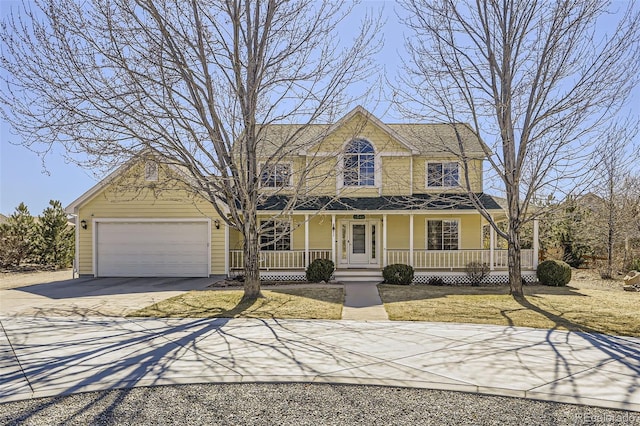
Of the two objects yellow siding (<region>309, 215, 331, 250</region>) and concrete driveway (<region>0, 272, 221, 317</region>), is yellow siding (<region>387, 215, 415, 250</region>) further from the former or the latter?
concrete driveway (<region>0, 272, 221, 317</region>)

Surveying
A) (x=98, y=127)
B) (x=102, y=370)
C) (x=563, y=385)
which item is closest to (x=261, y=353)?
(x=102, y=370)

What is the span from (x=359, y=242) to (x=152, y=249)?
870cm

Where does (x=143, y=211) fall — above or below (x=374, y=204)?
below

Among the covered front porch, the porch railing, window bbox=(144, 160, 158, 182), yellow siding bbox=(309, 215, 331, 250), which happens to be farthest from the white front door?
window bbox=(144, 160, 158, 182)

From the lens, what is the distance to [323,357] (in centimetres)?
614

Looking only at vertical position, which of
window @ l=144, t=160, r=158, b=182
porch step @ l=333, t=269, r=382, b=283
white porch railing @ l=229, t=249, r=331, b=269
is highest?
window @ l=144, t=160, r=158, b=182

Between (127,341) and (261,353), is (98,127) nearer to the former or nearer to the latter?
(127,341)

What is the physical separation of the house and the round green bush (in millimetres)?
1039

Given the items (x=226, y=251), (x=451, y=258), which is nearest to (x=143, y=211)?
(x=226, y=251)

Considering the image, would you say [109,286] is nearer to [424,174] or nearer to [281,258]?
[281,258]

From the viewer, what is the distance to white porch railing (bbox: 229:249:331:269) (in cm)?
1780

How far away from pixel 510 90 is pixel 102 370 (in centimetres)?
1208

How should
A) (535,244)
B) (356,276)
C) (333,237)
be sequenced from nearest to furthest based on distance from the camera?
(356,276), (535,244), (333,237)

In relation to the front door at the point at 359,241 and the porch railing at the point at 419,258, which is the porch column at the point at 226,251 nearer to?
the porch railing at the point at 419,258
